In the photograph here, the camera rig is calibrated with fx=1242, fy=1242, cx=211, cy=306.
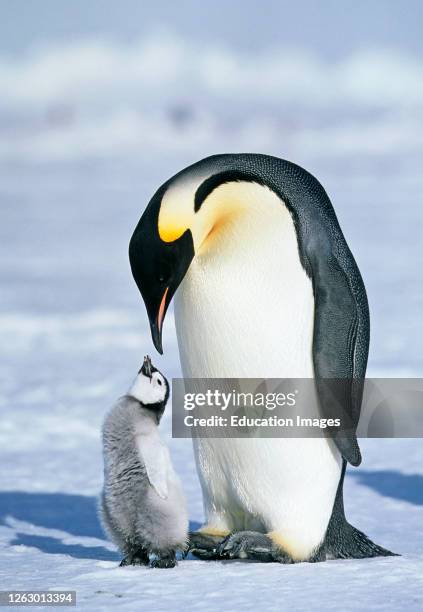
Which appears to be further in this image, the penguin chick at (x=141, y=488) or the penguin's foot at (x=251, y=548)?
the penguin's foot at (x=251, y=548)

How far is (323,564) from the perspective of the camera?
3311 mm

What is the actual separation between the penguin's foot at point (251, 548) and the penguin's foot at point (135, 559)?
23 cm

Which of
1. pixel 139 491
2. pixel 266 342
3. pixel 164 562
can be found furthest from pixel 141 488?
pixel 266 342

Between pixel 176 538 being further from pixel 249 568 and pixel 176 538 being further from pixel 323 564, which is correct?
pixel 323 564

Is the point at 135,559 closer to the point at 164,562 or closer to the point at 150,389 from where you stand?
the point at 164,562

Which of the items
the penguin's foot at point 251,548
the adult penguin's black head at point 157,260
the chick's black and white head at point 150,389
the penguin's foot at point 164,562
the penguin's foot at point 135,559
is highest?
the adult penguin's black head at point 157,260

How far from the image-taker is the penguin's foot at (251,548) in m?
3.36

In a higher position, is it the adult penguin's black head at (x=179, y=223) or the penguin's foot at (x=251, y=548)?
the adult penguin's black head at (x=179, y=223)

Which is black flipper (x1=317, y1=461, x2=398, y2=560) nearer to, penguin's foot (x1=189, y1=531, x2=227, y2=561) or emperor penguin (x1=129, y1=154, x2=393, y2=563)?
emperor penguin (x1=129, y1=154, x2=393, y2=563)

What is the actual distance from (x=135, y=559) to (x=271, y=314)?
756mm

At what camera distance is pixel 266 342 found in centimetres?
343

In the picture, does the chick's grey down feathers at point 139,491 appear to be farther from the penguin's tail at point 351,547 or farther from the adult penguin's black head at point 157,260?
the penguin's tail at point 351,547

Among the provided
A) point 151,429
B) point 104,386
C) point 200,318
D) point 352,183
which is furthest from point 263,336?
point 352,183

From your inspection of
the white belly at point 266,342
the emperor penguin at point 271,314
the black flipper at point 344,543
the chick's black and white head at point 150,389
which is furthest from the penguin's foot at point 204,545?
the chick's black and white head at point 150,389
